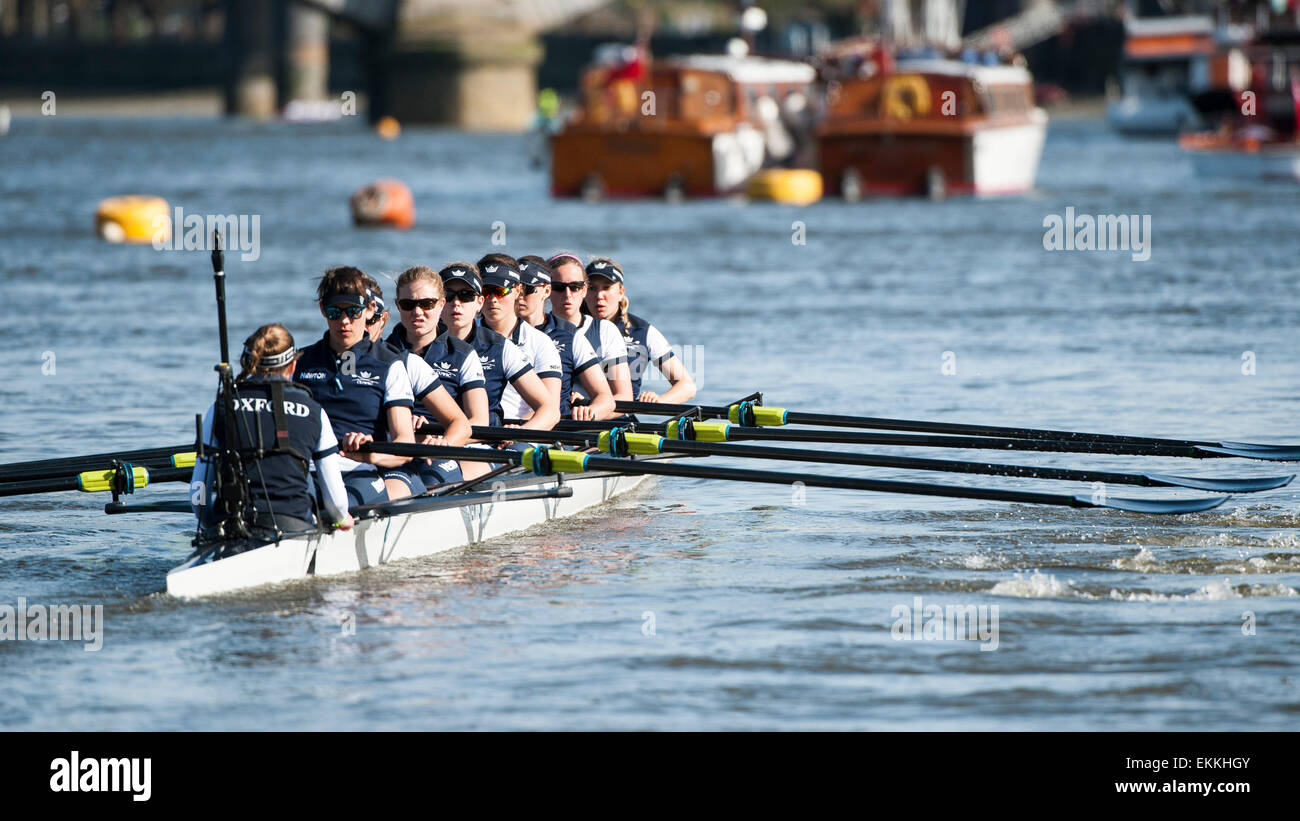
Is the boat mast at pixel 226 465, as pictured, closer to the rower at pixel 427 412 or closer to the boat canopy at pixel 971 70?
the rower at pixel 427 412

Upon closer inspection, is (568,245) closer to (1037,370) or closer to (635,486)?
(1037,370)

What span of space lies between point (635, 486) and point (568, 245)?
18.3 metres

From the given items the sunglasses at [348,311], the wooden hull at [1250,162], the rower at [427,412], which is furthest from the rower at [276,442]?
the wooden hull at [1250,162]

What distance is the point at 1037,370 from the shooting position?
18031 mm

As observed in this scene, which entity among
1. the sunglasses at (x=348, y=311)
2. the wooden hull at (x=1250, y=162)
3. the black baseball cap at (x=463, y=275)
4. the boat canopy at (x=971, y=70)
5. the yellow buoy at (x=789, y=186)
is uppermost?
the boat canopy at (x=971, y=70)

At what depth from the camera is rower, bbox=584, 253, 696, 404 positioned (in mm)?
12844

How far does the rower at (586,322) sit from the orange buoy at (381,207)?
22.4 metres

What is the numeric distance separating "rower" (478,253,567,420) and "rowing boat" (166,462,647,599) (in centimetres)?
56

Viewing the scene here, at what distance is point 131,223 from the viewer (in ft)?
107

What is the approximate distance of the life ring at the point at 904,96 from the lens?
126 feet

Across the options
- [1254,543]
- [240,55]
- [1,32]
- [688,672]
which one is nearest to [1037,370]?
[1254,543]

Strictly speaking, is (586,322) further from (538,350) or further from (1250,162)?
(1250,162)

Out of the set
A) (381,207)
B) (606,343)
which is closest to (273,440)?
(606,343)

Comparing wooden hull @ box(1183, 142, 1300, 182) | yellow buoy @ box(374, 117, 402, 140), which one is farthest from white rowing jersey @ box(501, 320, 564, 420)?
yellow buoy @ box(374, 117, 402, 140)
